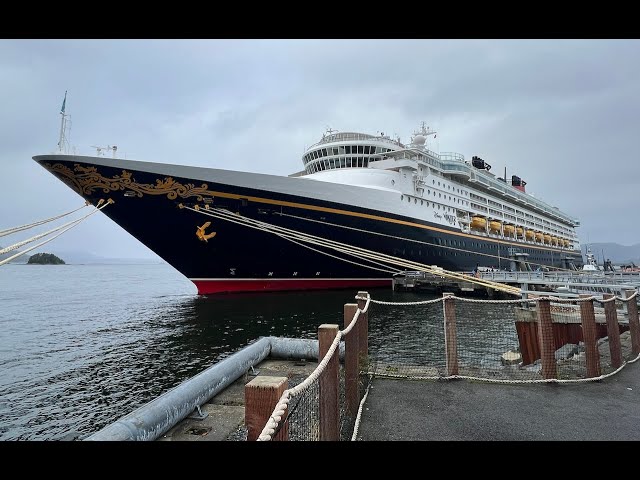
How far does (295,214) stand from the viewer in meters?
20.2

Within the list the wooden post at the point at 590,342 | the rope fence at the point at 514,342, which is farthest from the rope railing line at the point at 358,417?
the wooden post at the point at 590,342

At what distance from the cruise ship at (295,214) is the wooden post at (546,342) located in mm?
10314

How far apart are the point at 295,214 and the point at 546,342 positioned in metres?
15.8

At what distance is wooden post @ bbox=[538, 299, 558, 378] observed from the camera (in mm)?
5570

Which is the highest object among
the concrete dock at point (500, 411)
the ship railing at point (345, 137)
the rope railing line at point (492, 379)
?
the ship railing at point (345, 137)

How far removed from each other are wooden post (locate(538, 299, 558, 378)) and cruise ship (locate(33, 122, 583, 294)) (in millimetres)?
10314

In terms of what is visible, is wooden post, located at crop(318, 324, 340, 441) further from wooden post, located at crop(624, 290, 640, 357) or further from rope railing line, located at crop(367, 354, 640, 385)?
wooden post, located at crop(624, 290, 640, 357)

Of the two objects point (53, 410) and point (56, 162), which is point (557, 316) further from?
point (56, 162)

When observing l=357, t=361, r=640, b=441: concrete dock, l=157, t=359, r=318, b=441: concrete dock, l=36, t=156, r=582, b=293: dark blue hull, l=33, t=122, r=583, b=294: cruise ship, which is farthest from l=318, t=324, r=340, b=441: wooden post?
l=36, t=156, r=582, b=293: dark blue hull

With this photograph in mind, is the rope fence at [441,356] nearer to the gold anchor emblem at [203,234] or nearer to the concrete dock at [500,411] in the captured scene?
the concrete dock at [500,411]

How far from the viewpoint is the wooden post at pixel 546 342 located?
5.57 m

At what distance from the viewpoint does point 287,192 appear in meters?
20.1

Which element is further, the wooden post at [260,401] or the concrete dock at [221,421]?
the concrete dock at [221,421]
